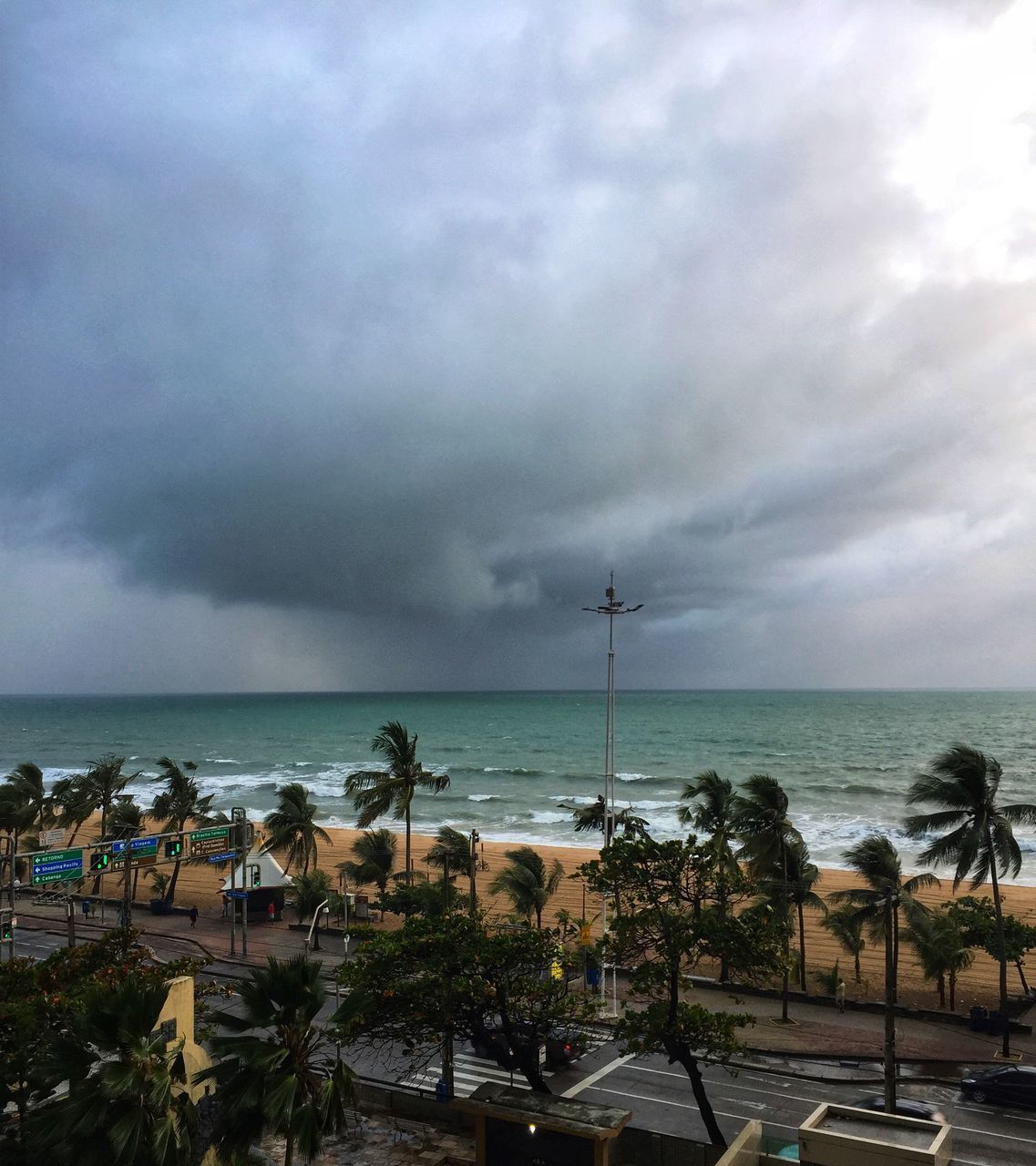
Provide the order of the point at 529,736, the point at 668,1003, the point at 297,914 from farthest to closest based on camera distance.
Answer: the point at 529,736
the point at 297,914
the point at 668,1003

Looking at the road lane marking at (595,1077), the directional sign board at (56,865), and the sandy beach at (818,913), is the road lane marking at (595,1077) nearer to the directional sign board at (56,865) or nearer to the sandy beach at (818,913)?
the sandy beach at (818,913)

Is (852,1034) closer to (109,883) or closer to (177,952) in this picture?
(177,952)

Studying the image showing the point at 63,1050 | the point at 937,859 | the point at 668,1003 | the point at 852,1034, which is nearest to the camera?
the point at 63,1050

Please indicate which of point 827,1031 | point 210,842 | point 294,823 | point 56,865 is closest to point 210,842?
point 210,842

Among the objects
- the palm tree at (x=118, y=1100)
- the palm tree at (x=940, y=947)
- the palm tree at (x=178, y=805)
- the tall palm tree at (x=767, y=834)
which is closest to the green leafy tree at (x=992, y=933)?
the palm tree at (x=940, y=947)

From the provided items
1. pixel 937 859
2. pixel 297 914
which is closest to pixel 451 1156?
pixel 937 859

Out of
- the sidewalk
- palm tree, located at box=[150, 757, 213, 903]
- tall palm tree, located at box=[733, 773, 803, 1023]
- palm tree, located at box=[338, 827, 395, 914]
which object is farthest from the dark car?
palm tree, located at box=[150, 757, 213, 903]
